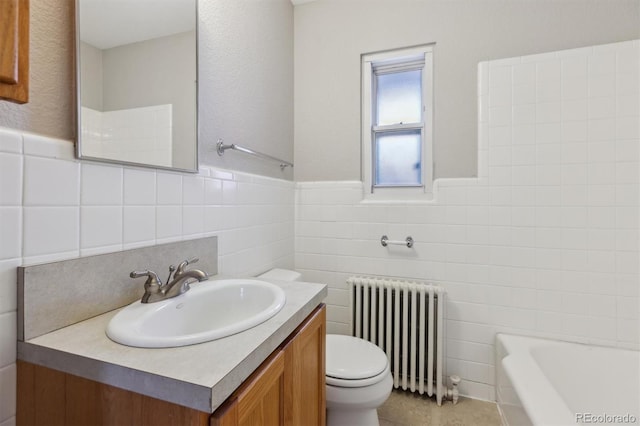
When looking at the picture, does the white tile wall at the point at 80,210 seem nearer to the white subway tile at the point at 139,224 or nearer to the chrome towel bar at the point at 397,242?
the white subway tile at the point at 139,224

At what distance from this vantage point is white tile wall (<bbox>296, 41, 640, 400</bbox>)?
1.54 meters

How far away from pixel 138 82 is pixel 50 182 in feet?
1.58

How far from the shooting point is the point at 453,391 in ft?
5.66

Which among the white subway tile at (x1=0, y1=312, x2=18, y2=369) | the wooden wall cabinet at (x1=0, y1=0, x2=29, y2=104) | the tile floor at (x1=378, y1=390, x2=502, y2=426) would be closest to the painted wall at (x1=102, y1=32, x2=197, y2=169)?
the wooden wall cabinet at (x1=0, y1=0, x2=29, y2=104)

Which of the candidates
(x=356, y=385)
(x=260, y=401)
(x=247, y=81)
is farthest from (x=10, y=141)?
(x=356, y=385)

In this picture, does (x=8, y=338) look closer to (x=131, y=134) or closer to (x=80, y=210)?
(x=80, y=210)

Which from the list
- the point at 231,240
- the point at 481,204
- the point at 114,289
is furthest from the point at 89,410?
the point at 481,204

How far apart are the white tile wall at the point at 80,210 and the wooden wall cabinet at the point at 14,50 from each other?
149 millimetres

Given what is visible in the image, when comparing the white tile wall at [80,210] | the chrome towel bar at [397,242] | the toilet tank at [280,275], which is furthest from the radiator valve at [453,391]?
the white tile wall at [80,210]

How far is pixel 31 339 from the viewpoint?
0.67 metres

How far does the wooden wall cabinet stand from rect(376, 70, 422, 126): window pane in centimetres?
185

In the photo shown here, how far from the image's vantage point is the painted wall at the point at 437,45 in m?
1.64

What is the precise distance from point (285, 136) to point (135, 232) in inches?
51.9

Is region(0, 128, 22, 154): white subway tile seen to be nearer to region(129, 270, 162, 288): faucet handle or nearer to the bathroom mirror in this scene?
the bathroom mirror
